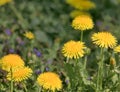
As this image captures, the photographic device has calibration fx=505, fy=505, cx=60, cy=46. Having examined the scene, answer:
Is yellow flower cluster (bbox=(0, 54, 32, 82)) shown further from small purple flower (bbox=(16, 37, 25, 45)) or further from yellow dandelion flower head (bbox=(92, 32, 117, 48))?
small purple flower (bbox=(16, 37, 25, 45))

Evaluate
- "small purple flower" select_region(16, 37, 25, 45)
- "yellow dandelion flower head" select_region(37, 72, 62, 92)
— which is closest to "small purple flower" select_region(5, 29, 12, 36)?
"small purple flower" select_region(16, 37, 25, 45)

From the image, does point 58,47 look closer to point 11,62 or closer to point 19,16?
point 19,16

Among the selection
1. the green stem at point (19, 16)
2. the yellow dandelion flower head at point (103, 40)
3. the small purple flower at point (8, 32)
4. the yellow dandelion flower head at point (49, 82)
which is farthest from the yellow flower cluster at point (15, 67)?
the green stem at point (19, 16)

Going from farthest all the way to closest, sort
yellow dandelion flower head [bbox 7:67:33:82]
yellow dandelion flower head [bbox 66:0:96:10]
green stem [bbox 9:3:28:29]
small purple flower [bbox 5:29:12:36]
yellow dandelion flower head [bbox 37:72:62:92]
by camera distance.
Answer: yellow dandelion flower head [bbox 66:0:96:10] → green stem [bbox 9:3:28:29] → small purple flower [bbox 5:29:12:36] → yellow dandelion flower head [bbox 7:67:33:82] → yellow dandelion flower head [bbox 37:72:62:92]

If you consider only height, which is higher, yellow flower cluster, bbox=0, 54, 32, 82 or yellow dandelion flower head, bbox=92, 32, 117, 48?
yellow dandelion flower head, bbox=92, 32, 117, 48

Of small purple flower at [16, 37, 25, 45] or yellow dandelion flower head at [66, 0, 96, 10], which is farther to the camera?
yellow dandelion flower head at [66, 0, 96, 10]

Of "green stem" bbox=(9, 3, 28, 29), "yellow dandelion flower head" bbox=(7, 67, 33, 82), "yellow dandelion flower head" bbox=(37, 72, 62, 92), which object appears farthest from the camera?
"green stem" bbox=(9, 3, 28, 29)

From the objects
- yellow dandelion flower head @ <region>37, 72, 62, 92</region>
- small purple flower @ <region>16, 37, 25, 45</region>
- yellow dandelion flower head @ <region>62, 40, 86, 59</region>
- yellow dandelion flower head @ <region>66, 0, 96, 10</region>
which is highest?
yellow dandelion flower head @ <region>66, 0, 96, 10</region>

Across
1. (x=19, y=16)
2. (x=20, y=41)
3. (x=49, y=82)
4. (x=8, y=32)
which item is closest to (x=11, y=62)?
(x=49, y=82)

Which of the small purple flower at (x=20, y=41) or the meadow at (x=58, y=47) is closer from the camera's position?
the meadow at (x=58, y=47)

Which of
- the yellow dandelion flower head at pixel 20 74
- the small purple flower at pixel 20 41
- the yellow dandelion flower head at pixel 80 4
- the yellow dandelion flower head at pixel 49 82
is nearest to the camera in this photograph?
the yellow dandelion flower head at pixel 49 82

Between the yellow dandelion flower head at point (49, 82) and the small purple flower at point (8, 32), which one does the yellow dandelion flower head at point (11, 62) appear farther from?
the small purple flower at point (8, 32)
